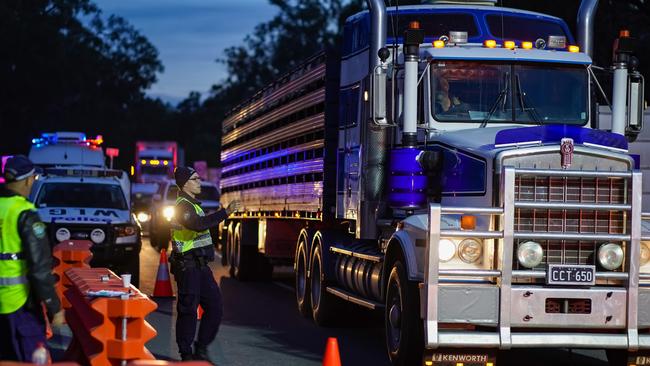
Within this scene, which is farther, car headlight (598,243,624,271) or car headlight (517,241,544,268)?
car headlight (598,243,624,271)

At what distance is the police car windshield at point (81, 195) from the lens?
22.0m

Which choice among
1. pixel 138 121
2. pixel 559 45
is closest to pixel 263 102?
pixel 559 45

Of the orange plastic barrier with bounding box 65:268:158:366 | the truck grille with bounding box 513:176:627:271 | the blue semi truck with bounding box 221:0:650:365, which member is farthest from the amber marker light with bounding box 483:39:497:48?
the orange plastic barrier with bounding box 65:268:158:366

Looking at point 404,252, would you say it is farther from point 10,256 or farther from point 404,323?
point 10,256

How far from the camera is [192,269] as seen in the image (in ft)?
40.9

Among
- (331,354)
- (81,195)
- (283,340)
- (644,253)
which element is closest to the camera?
(331,354)

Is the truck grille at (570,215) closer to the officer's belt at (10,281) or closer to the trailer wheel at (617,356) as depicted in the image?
the trailer wheel at (617,356)

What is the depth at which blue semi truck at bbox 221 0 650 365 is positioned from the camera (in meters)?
11.2

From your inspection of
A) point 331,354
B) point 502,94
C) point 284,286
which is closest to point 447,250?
point 331,354

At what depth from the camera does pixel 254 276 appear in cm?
2409

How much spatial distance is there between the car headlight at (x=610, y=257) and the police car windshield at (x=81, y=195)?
11802mm

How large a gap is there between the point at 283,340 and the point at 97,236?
6.77m

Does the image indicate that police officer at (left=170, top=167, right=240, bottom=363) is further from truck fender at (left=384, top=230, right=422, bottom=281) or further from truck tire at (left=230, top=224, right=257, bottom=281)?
truck tire at (left=230, top=224, right=257, bottom=281)

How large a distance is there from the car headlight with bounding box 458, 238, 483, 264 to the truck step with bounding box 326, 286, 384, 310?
2.19m
